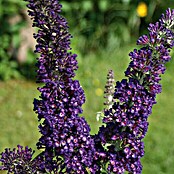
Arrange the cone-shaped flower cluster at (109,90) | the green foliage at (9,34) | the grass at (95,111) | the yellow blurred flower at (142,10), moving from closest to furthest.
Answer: the cone-shaped flower cluster at (109,90) → the grass at (95,111) → the green foliage at (9,34) → the yellow blurred flower at (142,10)

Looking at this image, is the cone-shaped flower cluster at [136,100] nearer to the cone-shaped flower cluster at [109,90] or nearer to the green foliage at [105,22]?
the cone-shaped flower cluster at [109,90]

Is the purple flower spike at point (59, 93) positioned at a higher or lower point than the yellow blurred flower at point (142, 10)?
lower

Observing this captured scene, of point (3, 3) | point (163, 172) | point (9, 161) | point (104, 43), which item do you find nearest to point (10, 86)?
point (3, 3)

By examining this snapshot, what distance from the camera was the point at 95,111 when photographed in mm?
5398

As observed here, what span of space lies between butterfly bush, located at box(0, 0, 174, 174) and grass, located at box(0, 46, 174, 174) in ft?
9.19

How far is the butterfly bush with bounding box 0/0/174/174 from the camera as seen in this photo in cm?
145

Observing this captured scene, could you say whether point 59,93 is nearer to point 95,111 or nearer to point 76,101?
point 76,101

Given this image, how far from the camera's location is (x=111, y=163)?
151 centimetres

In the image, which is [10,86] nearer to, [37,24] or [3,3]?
[3,3]

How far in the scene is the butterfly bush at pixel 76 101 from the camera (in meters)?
1.45

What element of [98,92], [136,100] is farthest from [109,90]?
[98,92]

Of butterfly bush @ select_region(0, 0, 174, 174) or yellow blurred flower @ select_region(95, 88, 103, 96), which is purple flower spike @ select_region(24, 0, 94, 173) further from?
yellow blurred flower @ select_region(95, 88, 103, 96)

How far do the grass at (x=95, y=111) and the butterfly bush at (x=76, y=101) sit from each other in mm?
2801

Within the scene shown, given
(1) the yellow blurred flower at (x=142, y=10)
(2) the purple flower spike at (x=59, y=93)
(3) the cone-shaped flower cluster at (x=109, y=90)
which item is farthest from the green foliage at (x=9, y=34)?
(2) the purple flower spike at (x=59, y=93)
